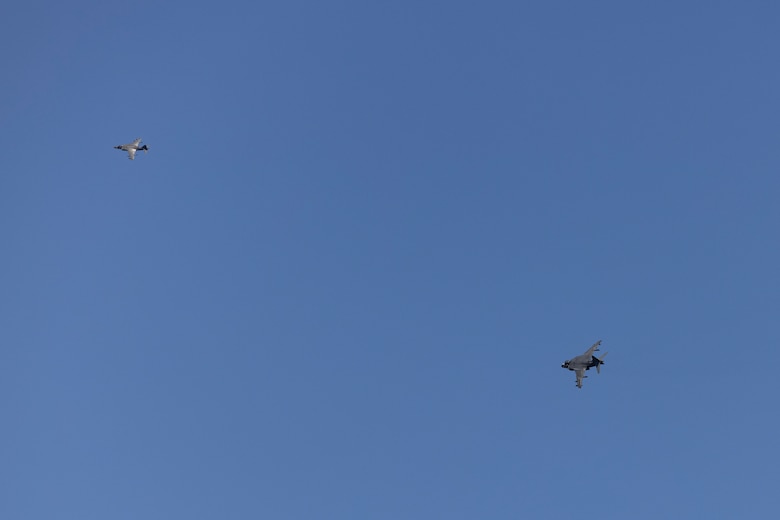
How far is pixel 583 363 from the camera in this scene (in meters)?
192

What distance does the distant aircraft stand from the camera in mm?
190250

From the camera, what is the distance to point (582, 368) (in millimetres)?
192375

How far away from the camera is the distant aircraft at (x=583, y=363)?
624ft
